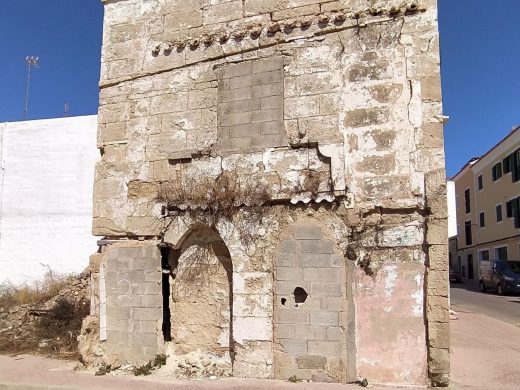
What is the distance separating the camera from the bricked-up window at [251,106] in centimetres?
717

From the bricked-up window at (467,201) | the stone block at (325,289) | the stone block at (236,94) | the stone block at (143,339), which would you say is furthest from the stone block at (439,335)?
the bricked-up window at (467,201)

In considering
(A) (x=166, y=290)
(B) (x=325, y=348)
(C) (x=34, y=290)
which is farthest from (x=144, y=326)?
(C) (x=34, y=290)

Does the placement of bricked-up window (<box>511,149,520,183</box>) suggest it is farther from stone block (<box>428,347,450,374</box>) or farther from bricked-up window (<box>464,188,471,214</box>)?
stone block (<box>428,347,450,374</box>)

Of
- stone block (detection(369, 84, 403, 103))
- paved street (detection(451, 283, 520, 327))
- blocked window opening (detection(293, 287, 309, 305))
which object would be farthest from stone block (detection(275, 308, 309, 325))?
paved street (detection(451, 283, 520, 327))

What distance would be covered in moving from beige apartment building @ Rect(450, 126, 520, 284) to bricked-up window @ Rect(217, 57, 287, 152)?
25.1 m

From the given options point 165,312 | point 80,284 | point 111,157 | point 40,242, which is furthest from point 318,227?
point 40,242

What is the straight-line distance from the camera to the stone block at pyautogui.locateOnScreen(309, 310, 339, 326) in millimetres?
6480

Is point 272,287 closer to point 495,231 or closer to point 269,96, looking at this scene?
point 269,96

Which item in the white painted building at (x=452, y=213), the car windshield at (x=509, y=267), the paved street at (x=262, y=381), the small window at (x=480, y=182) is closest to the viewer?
the paved street at (x=262, y=381)

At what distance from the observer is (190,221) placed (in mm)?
7445

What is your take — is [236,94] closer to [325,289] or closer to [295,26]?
[295,26]

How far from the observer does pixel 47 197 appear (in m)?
15.8

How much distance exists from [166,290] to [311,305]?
2469 millimetres

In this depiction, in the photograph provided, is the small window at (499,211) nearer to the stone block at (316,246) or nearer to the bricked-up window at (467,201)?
the bricked-up window at (467,201)
